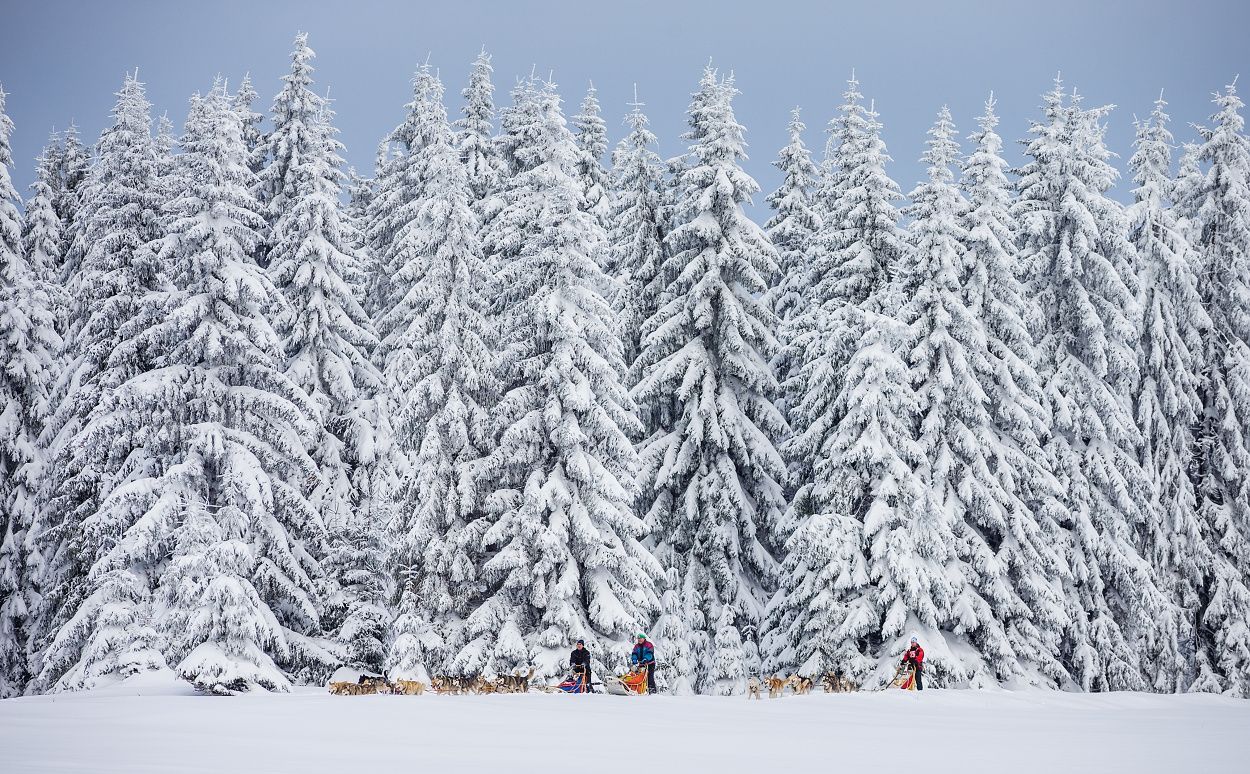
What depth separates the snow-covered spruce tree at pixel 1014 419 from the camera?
2848cm

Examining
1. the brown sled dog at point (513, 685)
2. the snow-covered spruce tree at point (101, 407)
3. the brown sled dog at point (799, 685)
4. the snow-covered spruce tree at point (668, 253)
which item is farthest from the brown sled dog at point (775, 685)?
the snow-covered spruce tree at point (101, 407)

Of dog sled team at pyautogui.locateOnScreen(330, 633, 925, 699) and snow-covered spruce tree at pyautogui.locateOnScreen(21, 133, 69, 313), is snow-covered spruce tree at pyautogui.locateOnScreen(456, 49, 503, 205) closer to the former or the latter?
snow-covered spruce tree at pyautogui.locateOnScreen(21, 133, 69, 313)

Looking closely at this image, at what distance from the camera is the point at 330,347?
3138cm

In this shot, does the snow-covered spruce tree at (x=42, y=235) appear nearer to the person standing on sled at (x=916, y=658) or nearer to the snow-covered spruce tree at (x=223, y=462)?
the snow-covered spruce tree at (x=223, y=462)

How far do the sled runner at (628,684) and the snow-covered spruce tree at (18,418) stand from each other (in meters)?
18.1

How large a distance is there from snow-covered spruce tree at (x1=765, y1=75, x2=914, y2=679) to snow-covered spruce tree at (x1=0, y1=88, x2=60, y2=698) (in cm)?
2170

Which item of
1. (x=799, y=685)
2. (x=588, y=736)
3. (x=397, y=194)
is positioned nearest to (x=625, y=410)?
(x=799, y=685)

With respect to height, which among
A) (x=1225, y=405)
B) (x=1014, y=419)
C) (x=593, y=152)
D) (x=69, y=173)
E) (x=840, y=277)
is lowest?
(x=1014, y=419)

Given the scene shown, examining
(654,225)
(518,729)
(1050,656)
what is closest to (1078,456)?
(1050,656)

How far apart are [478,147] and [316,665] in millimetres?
18290

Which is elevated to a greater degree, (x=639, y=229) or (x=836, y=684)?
(x=639, y=229)

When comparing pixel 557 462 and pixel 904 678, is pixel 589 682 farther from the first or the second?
pixel 904 678

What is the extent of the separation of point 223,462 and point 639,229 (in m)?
15.2

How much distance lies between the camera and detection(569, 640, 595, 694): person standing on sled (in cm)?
2383
